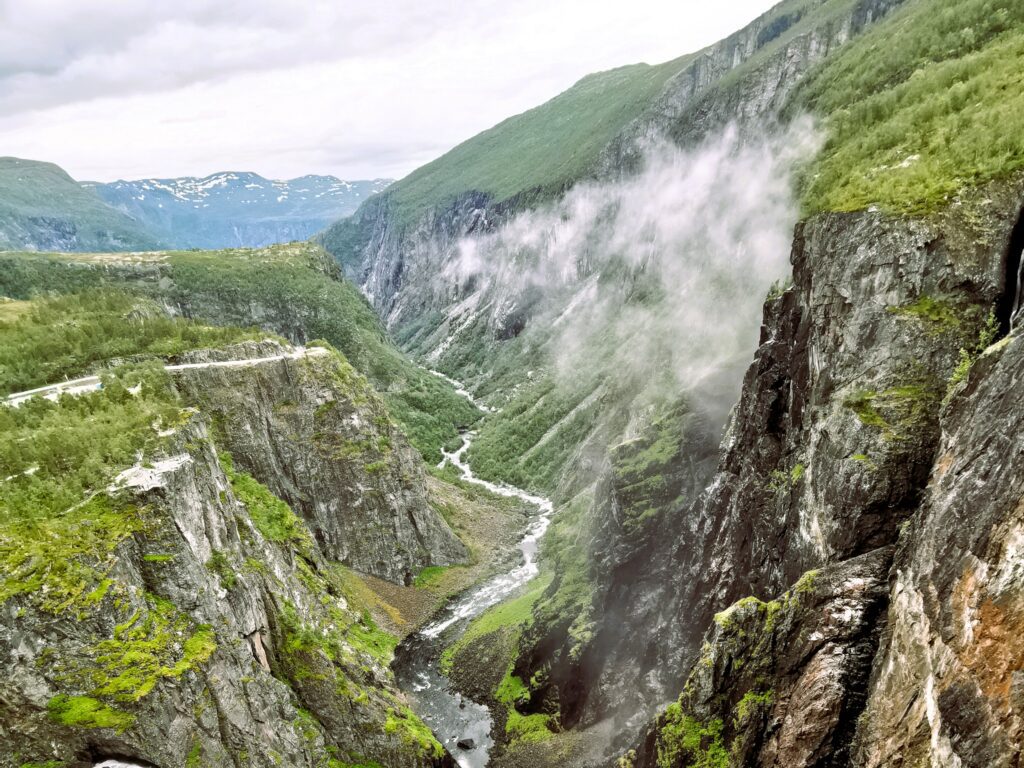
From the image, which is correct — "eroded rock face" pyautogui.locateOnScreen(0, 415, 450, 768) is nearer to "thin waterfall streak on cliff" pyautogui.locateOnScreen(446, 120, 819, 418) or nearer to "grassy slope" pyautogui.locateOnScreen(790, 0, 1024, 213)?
"thin waterfall streak on cliff" pyautogui.locateOnScreen(446, 120, 819, 418)

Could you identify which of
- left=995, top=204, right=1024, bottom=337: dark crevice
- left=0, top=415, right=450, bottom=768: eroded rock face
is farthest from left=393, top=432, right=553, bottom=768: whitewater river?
left=995, top=204, right=1024, bottom=337: dark crevice

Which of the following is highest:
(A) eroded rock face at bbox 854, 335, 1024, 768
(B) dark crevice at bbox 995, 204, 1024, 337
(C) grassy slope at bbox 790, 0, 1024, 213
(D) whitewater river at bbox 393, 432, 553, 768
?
(C) grassy slope at bbox 790, 0, 1024, 213

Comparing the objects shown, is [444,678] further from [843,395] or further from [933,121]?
[933,121]

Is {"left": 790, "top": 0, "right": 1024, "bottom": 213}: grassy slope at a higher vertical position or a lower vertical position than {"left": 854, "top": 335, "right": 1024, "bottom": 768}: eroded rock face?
higher

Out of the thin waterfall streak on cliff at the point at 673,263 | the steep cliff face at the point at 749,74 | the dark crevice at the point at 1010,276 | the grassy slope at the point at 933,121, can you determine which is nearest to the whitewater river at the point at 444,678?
the thin waterfall streak on cliff at the point at 673,263

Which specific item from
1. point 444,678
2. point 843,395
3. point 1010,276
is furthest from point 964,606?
point 444,678

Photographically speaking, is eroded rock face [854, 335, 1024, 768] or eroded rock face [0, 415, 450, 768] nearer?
eroded rock face [854, 335, 1024, 768]

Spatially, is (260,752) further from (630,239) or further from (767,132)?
(630,239)
